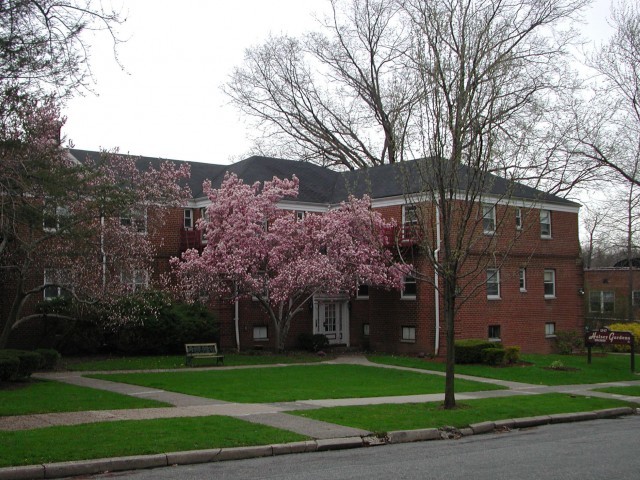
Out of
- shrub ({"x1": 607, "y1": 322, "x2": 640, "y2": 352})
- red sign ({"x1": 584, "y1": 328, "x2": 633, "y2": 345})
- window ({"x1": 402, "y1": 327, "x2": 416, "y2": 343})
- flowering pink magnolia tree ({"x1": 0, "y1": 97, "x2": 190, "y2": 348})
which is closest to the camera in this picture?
flowering pink magnolia tree ({"x1": 0, "y1": 97, "x2": 190, "y2": 348})

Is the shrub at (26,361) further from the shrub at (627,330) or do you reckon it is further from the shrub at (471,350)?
the shrub at (627,330)

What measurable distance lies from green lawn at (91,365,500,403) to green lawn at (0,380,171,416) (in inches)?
70.5

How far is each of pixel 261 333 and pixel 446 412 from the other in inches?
649

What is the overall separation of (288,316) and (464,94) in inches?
571

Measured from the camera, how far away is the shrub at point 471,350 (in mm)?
24938

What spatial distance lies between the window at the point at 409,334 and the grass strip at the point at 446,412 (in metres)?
11.4

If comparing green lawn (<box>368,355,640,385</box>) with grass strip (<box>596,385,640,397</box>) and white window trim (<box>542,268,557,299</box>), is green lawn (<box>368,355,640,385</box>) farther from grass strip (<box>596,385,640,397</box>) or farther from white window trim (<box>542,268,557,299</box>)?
white window trim (<box>542,268,557,299</box>)

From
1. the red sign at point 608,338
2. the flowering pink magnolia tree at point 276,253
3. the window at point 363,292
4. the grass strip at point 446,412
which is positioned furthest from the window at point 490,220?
the window at point 363,292

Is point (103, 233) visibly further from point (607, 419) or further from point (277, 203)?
point (607, 419)

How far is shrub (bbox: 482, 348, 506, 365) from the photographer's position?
80.3ft

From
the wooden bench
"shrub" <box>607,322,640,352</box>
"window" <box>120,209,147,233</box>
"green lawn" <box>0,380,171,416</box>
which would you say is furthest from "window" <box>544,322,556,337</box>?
"green lawn" <box>0,380,171,416</box>

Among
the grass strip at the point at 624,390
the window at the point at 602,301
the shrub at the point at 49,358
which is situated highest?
the window at the point at 602,301

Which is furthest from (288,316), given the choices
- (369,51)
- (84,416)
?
(369,51)

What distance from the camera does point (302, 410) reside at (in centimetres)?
1425
